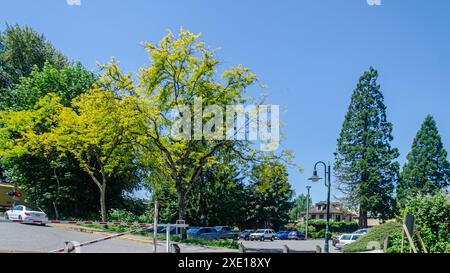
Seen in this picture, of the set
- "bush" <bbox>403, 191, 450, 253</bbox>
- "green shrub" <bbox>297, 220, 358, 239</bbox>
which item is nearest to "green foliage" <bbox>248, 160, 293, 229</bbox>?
"green shrub" <bbox>297, 220, 358, 239</bbox>

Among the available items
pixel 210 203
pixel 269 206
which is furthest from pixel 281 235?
pixel 210 203

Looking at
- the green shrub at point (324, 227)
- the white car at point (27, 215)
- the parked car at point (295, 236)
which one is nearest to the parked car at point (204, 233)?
the white car at point (27, 215)

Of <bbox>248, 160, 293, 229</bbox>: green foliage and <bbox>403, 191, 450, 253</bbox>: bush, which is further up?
<bbox>403, 191, 450, 253</bbox>: bush

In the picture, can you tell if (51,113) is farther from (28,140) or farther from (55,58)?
(55,58)

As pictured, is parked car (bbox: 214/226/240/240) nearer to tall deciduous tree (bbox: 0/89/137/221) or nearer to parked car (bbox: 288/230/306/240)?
tall deciduous tree (bbox: 0/89/137/221)

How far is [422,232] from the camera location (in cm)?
1435

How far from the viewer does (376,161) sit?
5312cm

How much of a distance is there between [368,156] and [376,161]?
1298 mm

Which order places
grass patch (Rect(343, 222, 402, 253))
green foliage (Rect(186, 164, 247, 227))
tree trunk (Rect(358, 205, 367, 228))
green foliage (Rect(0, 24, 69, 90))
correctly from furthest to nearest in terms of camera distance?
1. tree trunk (Rect(358, 205, 367, 228))
2. green foliage (Rect(0, 24, 69, 90))
3. green foliage (Rect(186, 164, 247, 227))
4. grass patch (Rect(343, 222, 402, 253))

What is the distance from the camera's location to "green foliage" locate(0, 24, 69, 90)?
50.0 metres

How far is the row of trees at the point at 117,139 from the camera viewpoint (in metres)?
27.5

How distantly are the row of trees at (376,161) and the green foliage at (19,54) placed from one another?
123 feet

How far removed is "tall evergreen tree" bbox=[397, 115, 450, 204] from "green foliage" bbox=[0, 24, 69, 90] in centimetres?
4619
